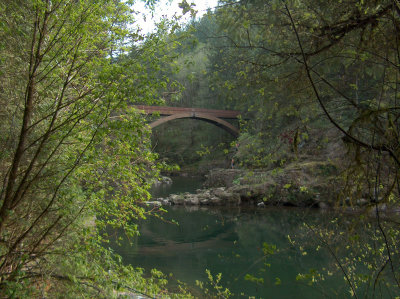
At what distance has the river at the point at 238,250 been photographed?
17.5ft

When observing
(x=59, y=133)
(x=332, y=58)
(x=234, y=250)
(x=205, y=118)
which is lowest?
(x=234, y=250)

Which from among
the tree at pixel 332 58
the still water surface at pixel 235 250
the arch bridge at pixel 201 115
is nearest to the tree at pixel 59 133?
the tree at pixel 332 58

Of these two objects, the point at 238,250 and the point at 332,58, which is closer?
the point at 332,58

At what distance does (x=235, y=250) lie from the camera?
24.8ft

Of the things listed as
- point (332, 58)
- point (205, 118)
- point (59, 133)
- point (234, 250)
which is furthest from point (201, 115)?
point (59, 133)

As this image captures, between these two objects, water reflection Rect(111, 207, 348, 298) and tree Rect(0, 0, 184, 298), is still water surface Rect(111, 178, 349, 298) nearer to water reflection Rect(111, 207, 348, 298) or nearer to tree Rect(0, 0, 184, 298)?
water reflection Rect(111, 207, 348, 298)

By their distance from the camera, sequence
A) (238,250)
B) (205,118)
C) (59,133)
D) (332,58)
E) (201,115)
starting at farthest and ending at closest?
(205,118)
(201,115)
(238,250)
(332,58)
(59,133)

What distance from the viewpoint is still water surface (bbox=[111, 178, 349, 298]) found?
212 inches

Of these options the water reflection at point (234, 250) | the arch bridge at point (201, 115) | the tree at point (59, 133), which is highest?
the arch bridge at point (201, 115)

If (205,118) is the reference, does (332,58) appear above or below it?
below

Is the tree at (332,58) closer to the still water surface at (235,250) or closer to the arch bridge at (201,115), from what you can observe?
the still water surface at (235,250)

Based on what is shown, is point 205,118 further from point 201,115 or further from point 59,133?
point 59,133

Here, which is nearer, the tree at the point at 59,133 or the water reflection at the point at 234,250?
the tree at the point at 59,133

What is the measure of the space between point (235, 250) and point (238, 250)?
0.20ft
